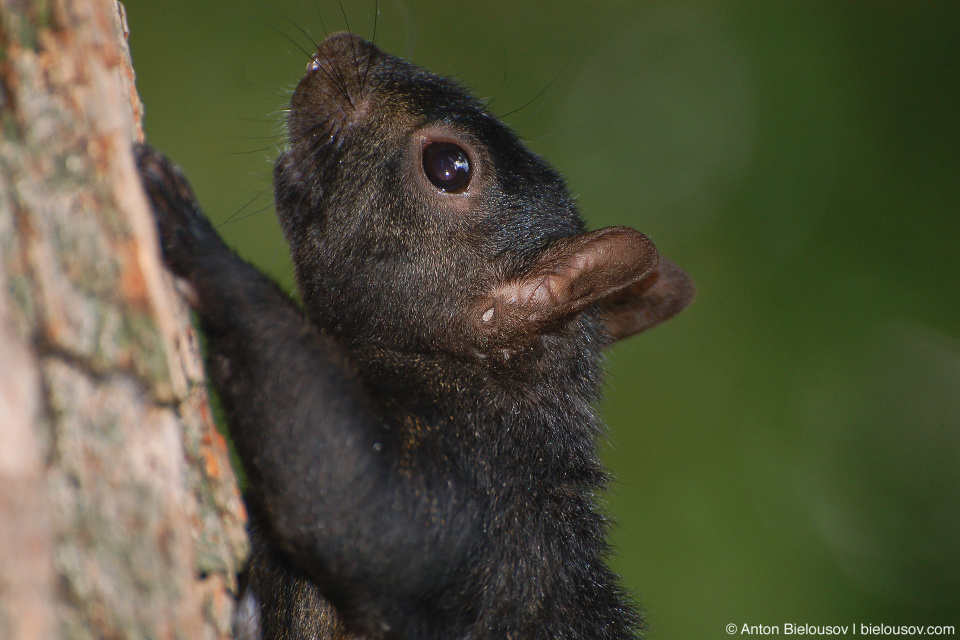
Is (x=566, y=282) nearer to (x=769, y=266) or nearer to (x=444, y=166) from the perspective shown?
(x=444, y=166)

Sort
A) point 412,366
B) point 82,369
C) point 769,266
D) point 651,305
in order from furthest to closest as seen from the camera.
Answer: point 769,266
point 651,305
point 412,366
point 82,369

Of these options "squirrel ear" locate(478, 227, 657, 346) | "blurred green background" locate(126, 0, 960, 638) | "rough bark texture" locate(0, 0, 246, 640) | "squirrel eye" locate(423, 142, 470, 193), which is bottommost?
"rough bark texture" locate(0, 0, 246, 640)

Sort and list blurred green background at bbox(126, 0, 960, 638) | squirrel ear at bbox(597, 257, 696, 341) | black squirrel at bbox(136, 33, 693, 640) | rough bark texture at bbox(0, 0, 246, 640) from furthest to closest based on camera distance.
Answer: blurred green background at bbox(126, 0, 960, 638) → squirrel ear at bbox(597, 257, 696, 341) → black squirrel at bbox(136, 33, 693, 640) → rough bark texture at bbox(0, 0, 246, 640)

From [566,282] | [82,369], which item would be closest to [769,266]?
[566,282]

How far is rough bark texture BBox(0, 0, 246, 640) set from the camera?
1114 millimetres

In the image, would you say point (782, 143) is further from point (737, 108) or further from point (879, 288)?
point (879, 288)

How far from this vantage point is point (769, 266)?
20.4 feet

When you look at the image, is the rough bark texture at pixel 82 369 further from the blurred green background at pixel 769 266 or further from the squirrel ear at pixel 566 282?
the blurred green background at pixel 769 266

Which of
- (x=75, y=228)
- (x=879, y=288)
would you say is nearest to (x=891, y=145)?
(x=879, y=288)

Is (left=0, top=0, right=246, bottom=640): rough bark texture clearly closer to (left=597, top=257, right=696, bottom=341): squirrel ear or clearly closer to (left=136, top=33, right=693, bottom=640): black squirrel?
(left=136, top=33, right=693, bottom=640): black squirrel

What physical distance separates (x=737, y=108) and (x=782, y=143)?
561 mm

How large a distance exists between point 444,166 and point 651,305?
1.16 metres

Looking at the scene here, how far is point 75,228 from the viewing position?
122 cm

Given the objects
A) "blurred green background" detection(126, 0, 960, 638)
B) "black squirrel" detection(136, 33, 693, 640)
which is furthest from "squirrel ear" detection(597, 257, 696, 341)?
"blurred green background" detection(126, 0, 960, 638)
